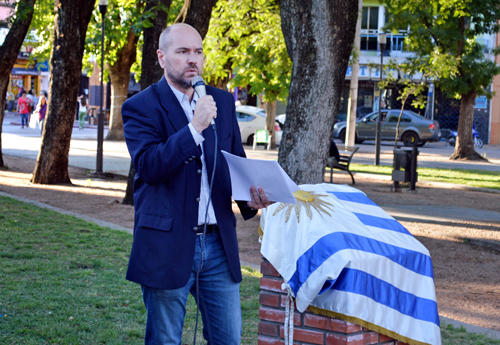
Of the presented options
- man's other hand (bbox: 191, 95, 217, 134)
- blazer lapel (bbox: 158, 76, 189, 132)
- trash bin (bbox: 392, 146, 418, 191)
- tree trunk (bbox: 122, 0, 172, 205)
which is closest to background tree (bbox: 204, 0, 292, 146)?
trash bin (bbox: 392, 146, 418, 191)

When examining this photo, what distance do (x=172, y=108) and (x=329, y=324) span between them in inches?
54.9

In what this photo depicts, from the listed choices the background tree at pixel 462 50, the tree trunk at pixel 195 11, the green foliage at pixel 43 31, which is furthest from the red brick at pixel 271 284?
the background tree at pixel 462 50

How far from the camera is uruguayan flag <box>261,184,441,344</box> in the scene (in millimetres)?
3047

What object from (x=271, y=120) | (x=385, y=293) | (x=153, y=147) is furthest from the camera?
(x=271, y=120)

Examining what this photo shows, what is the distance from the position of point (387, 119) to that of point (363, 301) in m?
28.7

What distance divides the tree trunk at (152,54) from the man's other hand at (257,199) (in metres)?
7.02

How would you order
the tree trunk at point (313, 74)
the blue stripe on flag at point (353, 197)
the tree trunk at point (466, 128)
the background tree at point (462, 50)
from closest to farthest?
the blue stripe on flag at point (353, 197) < the tree trunk at point (313, 74) < the background tree at point (462, 50) < the tree trunk at point (466, 128)

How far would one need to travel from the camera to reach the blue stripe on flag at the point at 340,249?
10.2ft

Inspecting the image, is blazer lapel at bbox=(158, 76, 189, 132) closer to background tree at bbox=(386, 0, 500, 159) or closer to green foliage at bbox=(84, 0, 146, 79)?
green foliage at bbox=(84, 0, 146, 79)

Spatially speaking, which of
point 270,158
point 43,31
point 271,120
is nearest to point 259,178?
point 270,158

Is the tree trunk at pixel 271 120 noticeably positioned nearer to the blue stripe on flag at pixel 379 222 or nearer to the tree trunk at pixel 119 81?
the tree trunk at pixel 119 81

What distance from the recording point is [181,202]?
2.54m

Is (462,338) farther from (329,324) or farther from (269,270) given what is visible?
(269,270)

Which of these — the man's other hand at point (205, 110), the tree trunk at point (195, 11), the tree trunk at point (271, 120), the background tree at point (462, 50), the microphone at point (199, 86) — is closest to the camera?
the man's other hand at point (205, 110)
